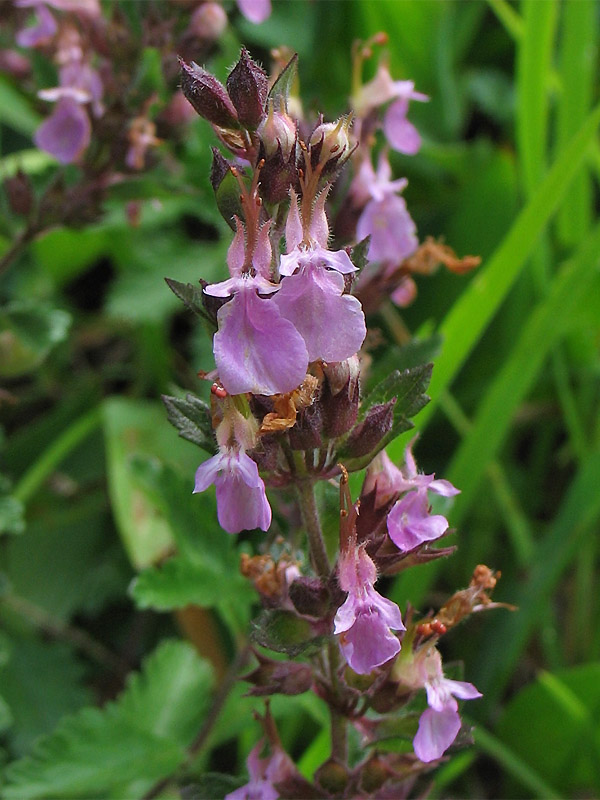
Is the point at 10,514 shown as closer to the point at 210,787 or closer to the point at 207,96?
the point at 210,787

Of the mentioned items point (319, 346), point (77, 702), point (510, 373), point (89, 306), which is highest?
point (319, 346)

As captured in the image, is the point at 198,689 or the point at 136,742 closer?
the point at 136,742

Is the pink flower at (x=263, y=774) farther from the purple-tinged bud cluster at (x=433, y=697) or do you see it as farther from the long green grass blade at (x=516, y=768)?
the long green grass blade at (x=516, y=768)

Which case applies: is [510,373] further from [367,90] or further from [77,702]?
[77,702]

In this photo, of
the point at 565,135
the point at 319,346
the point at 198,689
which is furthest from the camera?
the point at 565,135

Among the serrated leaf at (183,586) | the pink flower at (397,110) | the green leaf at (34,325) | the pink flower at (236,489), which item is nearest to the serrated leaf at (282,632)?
the pink flower at (236,489)

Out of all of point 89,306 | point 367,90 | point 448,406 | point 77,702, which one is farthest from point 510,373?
point 89,306
